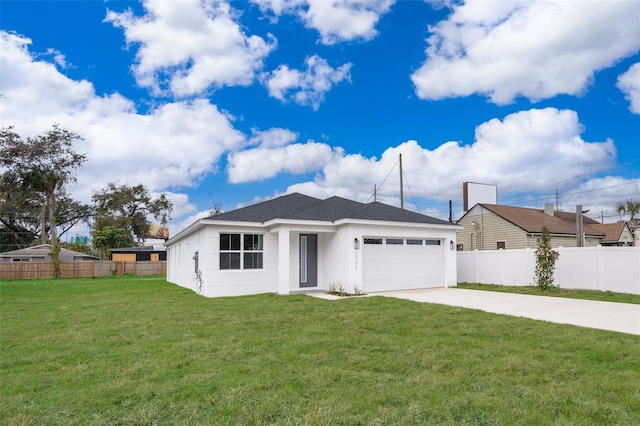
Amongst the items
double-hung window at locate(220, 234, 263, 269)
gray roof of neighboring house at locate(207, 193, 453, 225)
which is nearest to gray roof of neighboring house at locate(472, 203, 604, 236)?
gray roof of neighboring house at locate(207, 193, 453, 225)

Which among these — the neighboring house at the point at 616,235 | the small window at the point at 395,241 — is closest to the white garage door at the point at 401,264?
the small window at the point at 395,241

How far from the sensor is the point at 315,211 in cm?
1461

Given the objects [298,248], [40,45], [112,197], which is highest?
[40,45]

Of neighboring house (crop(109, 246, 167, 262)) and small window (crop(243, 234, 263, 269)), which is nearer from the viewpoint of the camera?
small window (crop(243, 234, 263, 269))

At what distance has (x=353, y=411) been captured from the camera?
A: 12.0 feet

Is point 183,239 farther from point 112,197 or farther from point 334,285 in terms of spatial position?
point 112,197

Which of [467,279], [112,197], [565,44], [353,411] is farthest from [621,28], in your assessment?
[112,197]

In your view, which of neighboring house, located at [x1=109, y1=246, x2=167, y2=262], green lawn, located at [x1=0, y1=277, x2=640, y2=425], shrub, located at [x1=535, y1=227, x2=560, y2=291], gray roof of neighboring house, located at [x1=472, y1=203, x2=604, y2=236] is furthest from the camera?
neighboring house, located at [x1=109, y1=246, x2=167, y2=262]

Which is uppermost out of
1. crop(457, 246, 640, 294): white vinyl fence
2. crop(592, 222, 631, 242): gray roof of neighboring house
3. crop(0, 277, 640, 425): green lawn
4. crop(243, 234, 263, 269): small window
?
crop(592, 222, 631, 242): gray roof of neighboring house

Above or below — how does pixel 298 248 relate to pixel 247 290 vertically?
above

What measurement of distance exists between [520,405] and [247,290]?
10647mm

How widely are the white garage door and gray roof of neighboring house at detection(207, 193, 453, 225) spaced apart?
2.80 feet

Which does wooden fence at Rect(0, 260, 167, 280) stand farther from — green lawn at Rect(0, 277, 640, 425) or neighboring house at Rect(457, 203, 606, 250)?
neighboring house at Rect(457, 203, 606, 250)

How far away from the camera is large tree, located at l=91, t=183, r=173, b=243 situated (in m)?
42.9
